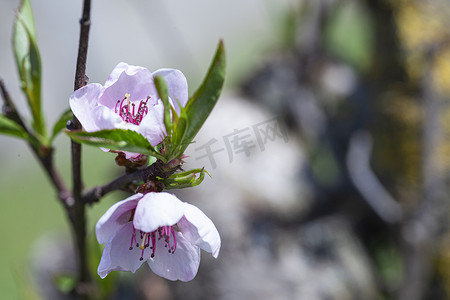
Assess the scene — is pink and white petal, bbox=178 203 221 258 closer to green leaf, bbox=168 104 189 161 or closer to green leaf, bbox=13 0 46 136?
green leaf, bbox=168 104 189 161

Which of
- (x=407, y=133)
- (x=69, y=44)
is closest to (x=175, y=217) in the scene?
(x=407, y=133)

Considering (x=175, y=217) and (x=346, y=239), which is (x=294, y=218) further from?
(x=175, y=217)

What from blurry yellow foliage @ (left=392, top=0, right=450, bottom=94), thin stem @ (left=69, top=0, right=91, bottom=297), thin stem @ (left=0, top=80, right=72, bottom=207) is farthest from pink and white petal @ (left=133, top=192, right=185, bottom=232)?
blurry yellow foliage @ (left=392, top=0, right=450, bottom=94)

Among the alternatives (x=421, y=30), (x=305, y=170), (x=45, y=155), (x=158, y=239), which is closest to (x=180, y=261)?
(x=158, y=239)

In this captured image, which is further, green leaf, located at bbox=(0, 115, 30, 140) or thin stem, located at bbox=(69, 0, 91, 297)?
green leaf, located at bbox=(0, 115, 30, 140)

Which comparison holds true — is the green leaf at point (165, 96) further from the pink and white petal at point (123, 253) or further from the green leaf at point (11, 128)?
the green leaf at point (11, 128)
